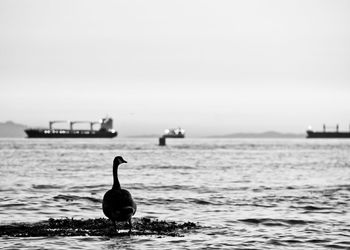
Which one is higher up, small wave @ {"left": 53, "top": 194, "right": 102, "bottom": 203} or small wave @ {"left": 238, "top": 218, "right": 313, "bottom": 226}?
small wave @ {"left": 53, "top": 194, "right": 102, "bottom": 203}

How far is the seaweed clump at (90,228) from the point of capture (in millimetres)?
15561

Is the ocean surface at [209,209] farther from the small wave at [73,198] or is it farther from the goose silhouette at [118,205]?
the goose silhouette at [118,205]

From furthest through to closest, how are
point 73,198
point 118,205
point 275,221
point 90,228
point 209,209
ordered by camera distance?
point 73,198, point 209,209, point 275,221, point 90,228, point 118,205

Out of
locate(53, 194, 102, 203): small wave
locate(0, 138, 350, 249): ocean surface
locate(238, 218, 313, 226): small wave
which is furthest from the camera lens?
locate(53, 194, 102, 203): small wave

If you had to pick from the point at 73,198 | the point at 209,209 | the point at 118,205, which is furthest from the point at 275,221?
the point at 73,198

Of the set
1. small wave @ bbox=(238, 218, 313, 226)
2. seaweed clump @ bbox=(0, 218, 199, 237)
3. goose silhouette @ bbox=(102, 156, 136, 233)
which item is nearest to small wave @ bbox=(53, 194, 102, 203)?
seaweed clump @ bbox=(0, 218, 199, 237)

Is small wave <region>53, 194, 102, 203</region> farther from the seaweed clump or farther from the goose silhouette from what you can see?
the goose silhouette

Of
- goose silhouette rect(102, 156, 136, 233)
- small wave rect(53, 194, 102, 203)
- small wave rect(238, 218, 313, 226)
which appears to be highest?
goose silhouette rect(102, 156, 136, 233)

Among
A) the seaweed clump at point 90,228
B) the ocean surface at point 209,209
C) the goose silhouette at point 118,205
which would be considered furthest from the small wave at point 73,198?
the goose silhouette at point 118,205

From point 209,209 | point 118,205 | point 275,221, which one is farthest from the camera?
point 209,209

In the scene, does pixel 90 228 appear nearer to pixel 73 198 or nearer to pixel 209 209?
pixel 209 209

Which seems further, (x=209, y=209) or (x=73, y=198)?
(x=73, y=198)

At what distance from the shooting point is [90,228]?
16.4 meters

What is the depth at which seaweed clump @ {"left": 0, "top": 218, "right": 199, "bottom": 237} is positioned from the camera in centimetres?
1556
